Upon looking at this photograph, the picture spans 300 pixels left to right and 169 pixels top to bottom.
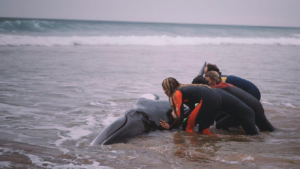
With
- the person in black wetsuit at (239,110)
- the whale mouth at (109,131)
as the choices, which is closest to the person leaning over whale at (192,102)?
the person in black wetsuit at (239,110)

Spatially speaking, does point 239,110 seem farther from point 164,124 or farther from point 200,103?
point 164,124

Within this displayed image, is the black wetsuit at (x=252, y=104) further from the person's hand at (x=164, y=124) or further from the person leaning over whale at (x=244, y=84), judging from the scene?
the person's hand at (x=164, y=124)

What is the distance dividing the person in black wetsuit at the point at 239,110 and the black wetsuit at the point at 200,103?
7.4 inches

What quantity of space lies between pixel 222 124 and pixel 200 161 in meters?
2.32

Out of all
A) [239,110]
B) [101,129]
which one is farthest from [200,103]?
[101,129]

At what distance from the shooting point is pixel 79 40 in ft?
105

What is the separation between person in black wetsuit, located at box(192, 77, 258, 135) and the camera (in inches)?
255

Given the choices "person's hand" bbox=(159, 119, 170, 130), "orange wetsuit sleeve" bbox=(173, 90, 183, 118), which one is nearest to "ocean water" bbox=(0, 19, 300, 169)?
"person's hand" bbox=(159, 119, 170, 130)

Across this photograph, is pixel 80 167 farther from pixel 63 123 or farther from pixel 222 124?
pixel 222 124

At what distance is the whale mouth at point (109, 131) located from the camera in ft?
18.2

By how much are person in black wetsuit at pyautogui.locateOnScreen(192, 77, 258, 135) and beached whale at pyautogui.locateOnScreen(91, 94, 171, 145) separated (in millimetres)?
1068

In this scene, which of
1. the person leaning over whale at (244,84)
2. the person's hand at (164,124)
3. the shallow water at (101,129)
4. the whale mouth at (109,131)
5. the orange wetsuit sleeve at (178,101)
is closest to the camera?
the shallow water at (101,129)

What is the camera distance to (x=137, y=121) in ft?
20.1

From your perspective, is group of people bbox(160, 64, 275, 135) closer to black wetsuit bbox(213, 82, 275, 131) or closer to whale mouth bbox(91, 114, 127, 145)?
black wetsuit bbox(213, 82, 275, 131)
